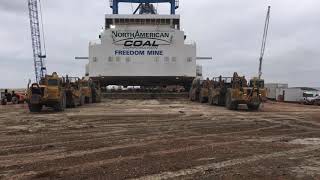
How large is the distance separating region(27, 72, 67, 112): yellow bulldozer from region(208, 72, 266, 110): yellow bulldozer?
31.2 ft

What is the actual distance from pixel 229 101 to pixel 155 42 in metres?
15.7

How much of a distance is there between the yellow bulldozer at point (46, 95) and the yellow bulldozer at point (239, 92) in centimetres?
952

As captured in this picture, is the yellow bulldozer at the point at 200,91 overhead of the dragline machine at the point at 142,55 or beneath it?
beneath

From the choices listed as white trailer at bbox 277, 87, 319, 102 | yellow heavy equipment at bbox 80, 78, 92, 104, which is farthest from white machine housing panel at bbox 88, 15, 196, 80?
white trailer at bbox 277, 87, 319, 102

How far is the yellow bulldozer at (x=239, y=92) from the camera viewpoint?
28.0m

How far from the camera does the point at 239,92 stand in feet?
91.6

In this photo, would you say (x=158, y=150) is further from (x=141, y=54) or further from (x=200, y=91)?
(x=141, y=54)

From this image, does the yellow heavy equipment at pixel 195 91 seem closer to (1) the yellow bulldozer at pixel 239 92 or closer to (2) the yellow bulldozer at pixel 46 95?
(1) the yellow bulldozer at pixel 239 92

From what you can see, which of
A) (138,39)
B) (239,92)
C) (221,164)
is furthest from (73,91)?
(221,164)

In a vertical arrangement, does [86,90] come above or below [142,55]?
below

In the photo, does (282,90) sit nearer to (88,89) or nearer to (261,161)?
(88,89)

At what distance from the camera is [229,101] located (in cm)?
2877

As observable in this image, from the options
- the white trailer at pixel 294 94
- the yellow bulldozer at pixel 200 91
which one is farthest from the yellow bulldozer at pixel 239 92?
the white trailer at pixel 294 94

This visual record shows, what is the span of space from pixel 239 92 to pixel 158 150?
668 inches
